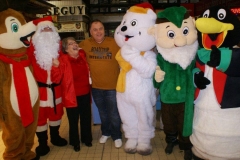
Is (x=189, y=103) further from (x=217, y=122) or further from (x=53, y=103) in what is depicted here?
(x=53, y=103)

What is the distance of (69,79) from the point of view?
2605 mm

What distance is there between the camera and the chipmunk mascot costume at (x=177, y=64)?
2178 millimetres

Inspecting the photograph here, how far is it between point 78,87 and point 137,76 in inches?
28.0

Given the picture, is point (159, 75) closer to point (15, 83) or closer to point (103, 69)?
point (103, 69)

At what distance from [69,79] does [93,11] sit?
8.32m

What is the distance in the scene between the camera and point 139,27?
95.7 inches

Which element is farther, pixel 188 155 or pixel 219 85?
pixel 188 155

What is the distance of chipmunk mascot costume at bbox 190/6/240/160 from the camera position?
5.81 ft

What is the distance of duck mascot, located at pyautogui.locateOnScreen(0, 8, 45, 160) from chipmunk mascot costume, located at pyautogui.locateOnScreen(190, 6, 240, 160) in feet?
→ 5.36

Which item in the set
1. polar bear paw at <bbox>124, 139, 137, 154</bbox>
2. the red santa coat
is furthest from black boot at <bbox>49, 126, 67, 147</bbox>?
polar bear paw at <bbox>124, 139, 137, 154</bbox>

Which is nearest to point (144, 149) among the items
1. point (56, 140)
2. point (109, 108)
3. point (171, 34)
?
point (109, 108)

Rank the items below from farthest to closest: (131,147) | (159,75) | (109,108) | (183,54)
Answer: (109,108), (131,147), (159,75), (183,54)

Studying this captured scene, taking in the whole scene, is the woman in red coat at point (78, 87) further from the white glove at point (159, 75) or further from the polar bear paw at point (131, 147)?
the white glove at point (159, 75)

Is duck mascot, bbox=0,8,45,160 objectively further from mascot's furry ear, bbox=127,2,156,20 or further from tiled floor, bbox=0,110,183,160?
mascot's furry ear, bbox=127,2,156,20
